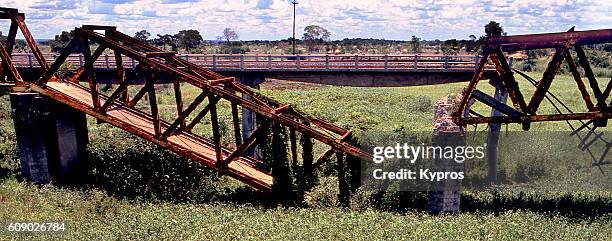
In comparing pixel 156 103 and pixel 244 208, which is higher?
pixel 156 103

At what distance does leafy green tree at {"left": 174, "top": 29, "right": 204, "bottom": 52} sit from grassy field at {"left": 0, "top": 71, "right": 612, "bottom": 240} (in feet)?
256

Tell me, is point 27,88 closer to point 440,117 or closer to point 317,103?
point 440,117

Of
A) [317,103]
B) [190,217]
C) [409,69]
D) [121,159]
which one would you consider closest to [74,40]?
[121,159]

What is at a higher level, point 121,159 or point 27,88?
point 27,88

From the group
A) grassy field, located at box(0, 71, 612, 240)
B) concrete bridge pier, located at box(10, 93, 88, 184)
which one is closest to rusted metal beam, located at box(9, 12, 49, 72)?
concrete bridge pier, located at box(10, 93, 88, 184)

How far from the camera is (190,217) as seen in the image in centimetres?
1391

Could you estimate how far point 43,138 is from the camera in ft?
58.1

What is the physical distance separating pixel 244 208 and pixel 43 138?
27.0 feet

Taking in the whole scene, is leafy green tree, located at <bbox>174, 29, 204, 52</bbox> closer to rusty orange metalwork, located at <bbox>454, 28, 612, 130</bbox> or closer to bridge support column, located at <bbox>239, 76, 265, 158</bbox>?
bridge support column, located at <bbox>239, 76, 265, 158</bbox>

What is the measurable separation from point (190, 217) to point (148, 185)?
4108 mm

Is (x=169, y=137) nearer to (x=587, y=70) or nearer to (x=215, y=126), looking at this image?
(x=215, y=126)

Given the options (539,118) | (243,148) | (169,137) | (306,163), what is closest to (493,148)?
(539,118)

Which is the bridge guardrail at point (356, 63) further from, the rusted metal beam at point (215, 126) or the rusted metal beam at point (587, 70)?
the rusted metal beam at point (587, 70)

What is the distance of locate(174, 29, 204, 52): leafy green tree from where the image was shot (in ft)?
318
